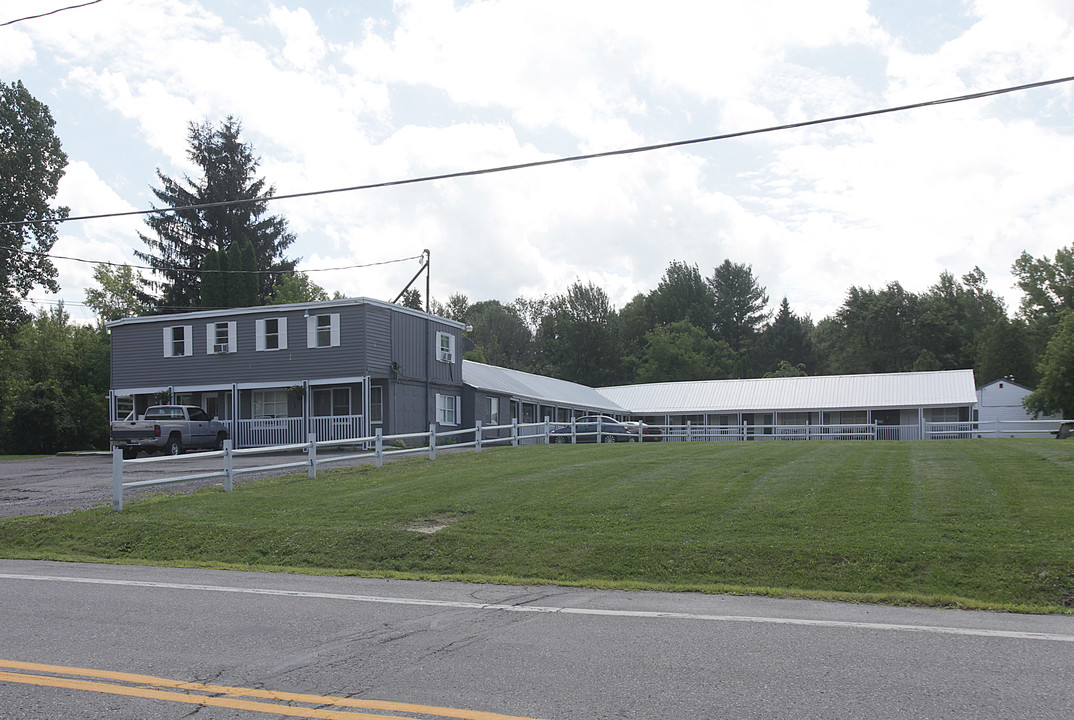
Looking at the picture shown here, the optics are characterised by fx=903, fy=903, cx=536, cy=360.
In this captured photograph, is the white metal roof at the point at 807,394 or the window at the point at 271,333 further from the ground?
the window at the point at 271,333

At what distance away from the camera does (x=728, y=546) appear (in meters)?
10.9

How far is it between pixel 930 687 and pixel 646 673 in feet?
5.91

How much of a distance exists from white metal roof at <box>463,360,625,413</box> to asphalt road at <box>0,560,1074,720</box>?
1199 inches

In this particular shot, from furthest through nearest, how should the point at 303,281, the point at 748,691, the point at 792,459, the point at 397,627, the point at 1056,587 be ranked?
the point at 303,281 < the point at 792,459 < the point at 1056,587 < the point at 397,627 < the point at 748,691

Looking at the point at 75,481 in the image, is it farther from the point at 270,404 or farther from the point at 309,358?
the point at 270,404

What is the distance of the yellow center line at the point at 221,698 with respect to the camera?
529 cm

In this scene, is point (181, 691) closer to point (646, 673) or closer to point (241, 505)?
point (646, 673)

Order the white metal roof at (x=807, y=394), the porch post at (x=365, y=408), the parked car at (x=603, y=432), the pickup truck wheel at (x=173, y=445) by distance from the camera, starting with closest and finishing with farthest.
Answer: the pickup truck wheel at (x=173, y=445)
the porch post at (x=365, y=408)
the parked car at (x=603, y=432)
the white metal roof at (x=807, y=394)

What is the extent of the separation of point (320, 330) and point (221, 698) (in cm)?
2952

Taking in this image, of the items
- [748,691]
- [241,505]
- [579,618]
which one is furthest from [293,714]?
[241,505]

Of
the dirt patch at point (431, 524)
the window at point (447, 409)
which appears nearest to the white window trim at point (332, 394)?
the window at point (447, 409)

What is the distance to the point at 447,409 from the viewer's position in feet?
126

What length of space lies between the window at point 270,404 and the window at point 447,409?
6.19 metres

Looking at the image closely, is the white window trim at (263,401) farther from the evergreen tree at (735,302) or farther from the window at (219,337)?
the evergreen tree at (735,302)
